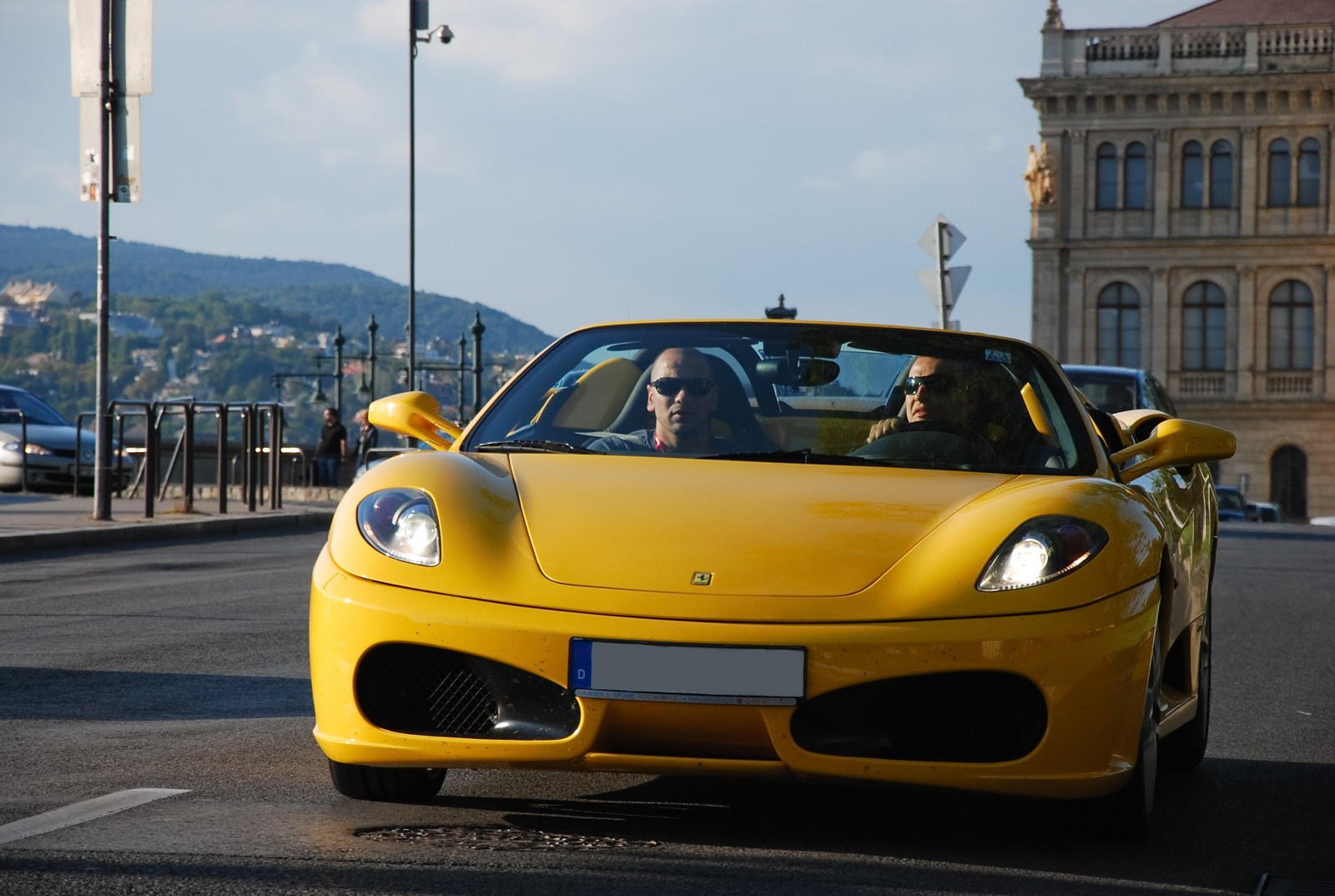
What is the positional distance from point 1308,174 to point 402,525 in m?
60.2

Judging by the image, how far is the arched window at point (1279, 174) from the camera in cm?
6053

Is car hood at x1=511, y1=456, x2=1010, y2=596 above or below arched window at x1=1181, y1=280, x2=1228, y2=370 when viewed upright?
below

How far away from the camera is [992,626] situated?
13.7ft

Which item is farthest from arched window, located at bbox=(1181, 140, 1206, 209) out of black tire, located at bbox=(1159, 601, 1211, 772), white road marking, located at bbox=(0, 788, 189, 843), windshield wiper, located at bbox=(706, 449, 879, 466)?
white road marking, located at bbox=(0, 788, 189, 843)

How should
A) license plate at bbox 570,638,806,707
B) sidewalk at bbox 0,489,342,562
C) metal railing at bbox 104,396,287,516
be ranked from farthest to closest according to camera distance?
metal railing at bbox 104,396,287,516, sidewalk at bbox 0,489,342,562, license plate at bbox 570,638,806,707

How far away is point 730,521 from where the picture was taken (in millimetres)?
4449

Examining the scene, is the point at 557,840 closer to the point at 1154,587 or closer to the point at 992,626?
the point at 992,626

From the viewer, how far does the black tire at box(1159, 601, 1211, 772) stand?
5.71 metres

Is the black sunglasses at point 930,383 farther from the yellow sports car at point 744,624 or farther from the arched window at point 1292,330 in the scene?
the arched window at point 1292,330

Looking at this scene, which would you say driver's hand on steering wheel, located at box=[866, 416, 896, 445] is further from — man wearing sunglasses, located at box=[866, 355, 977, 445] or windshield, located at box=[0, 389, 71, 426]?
windshield, located at box=[0, 389, 71, 426]

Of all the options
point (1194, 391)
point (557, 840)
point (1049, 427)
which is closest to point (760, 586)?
point (557, 840)

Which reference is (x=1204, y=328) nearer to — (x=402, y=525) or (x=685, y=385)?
(x=685, y=385)

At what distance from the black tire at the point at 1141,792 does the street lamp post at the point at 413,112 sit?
102 ft

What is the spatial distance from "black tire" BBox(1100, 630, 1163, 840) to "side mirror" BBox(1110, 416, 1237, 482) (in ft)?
2.54
